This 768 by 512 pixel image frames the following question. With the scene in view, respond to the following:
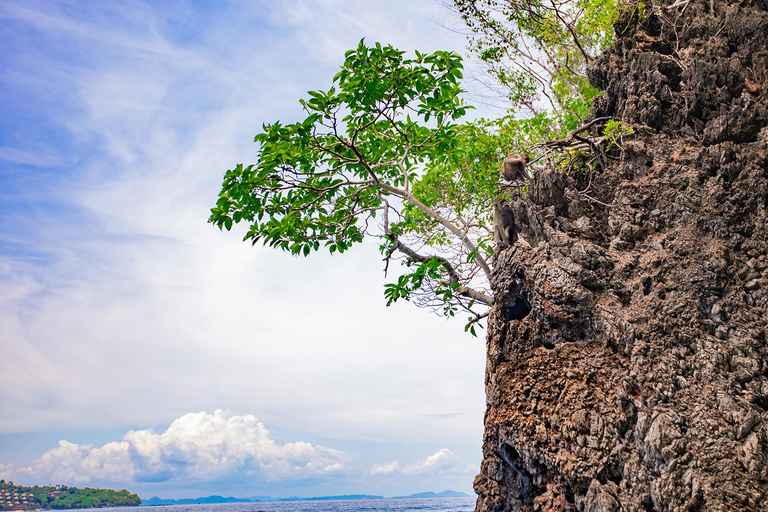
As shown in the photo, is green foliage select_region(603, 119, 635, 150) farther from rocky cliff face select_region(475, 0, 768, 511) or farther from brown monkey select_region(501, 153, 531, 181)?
brown monkey select_region(501, 153, 531, 181)

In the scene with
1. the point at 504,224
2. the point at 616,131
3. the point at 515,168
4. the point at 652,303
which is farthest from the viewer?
the point at 515,168

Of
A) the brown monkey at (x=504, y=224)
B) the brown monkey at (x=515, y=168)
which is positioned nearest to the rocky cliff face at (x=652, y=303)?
the brown monkey at (x=504, y=224)

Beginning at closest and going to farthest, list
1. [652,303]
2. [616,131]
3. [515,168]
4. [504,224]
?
[652,303] → [616,131] → [504,224] → [515,168]

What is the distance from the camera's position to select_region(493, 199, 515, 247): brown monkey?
8.23m

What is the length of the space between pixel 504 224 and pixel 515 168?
3.70 feet

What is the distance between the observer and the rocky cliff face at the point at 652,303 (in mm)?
5762

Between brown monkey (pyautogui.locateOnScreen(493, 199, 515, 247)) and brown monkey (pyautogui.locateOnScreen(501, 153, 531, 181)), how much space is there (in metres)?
0.68

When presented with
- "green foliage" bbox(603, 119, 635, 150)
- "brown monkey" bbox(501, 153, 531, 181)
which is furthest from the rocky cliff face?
"brown monkey" bbox(501, 153, 531, 181)

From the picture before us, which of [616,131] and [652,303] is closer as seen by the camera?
[652,303]

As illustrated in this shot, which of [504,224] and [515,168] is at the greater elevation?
[515,168]

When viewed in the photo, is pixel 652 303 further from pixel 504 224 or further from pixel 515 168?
pixel 515 168

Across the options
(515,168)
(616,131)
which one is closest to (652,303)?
(616,131)

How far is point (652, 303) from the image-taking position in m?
6.61

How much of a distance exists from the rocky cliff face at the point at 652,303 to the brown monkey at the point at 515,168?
3.13ft
